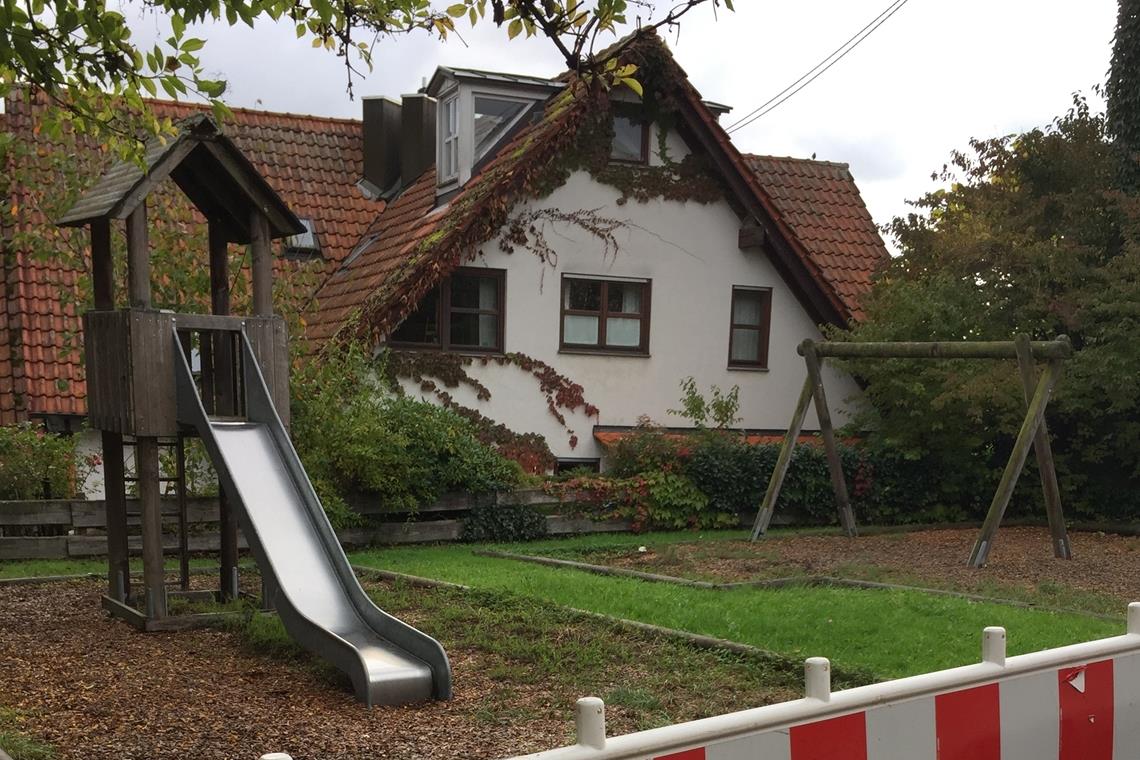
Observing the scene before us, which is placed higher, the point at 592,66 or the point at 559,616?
the point at 592,66

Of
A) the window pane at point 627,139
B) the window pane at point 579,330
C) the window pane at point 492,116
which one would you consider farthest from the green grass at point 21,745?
the window pane at point 492,116

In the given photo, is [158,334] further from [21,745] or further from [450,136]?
[450,136]

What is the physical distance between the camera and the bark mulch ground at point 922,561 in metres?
12.2

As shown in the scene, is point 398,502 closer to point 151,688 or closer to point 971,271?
point 151,688

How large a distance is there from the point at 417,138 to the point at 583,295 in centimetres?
529

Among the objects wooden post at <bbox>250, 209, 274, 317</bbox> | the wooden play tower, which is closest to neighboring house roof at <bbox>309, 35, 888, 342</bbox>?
the wooden play tower

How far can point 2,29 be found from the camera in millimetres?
6516

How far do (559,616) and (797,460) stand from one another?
9.61 metres

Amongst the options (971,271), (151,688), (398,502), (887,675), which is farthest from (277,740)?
(971,271)

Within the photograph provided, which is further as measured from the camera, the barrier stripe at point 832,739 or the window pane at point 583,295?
the window pane at point 583,295

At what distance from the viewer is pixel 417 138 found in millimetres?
23719

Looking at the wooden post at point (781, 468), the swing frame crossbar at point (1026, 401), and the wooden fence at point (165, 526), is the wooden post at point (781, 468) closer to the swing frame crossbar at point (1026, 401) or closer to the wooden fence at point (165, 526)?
the swing frame crossbar at point (1026, 401)

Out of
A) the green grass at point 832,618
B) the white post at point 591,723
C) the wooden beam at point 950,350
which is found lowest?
the green grass at point 832,618

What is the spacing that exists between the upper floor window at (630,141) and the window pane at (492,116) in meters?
1.74
